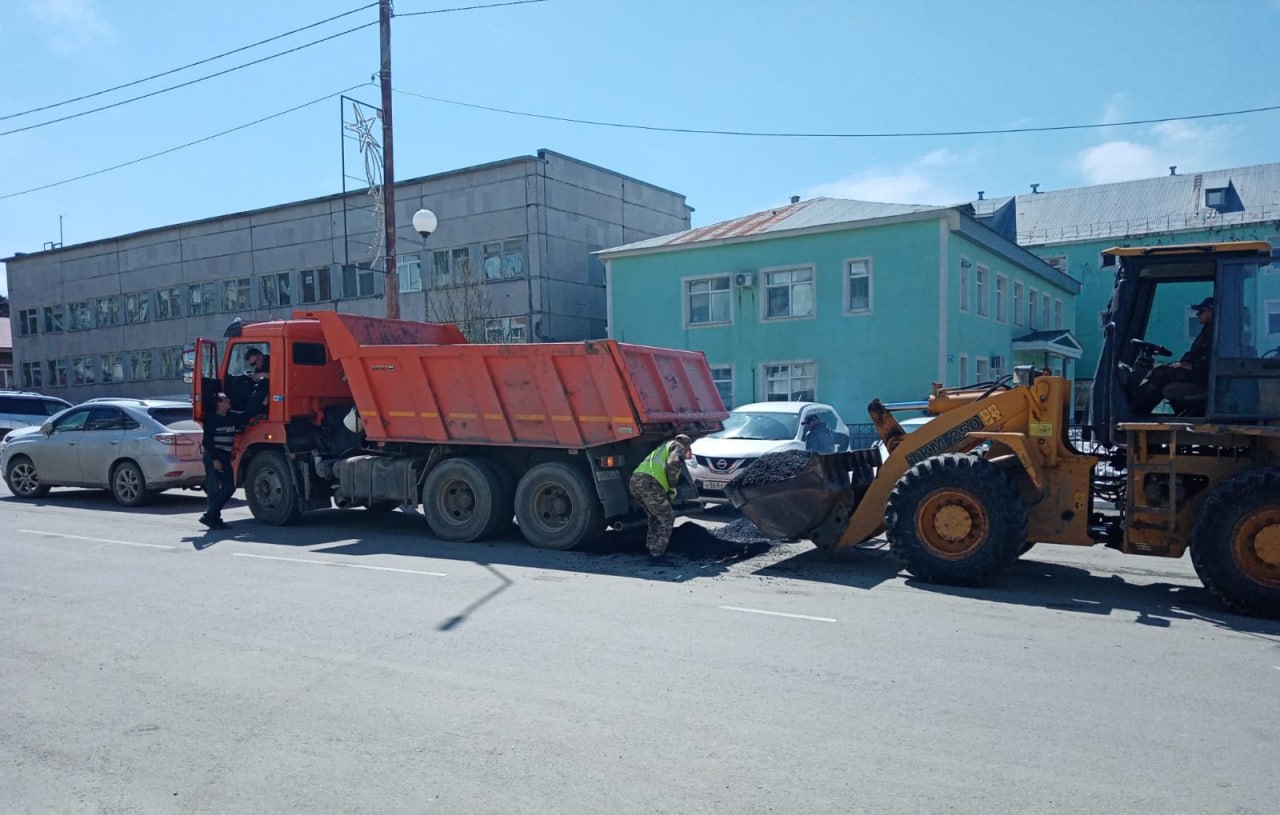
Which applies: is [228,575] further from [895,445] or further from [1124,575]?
[1124,575]

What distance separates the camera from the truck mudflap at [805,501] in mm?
9203

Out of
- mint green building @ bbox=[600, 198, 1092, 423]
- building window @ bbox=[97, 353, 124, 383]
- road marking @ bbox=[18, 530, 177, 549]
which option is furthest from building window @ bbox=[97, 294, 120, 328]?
road marking @ bbox=[18, 530, 177, 549]

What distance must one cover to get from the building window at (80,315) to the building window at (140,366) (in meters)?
3.70

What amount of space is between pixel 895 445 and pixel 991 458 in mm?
1026

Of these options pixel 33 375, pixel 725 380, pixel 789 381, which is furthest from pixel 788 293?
pixel 33 375

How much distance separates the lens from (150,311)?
41.3 m

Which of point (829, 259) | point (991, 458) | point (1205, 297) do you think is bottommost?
point (991, 458)

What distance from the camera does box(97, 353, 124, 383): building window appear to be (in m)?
43.0

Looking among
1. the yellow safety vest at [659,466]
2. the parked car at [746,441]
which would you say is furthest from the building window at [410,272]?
the yellow safety vest at [659,466]

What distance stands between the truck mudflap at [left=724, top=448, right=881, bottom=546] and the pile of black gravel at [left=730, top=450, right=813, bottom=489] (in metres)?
0.02

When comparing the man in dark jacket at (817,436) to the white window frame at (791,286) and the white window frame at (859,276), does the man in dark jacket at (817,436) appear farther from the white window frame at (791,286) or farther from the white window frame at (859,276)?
the white window frame at (791,286)

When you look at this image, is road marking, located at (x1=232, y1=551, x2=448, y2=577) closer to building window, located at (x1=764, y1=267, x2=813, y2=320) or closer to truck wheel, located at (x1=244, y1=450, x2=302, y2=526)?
truck wheel, located at (x1=244, y1=450, x2=302, y2=526)

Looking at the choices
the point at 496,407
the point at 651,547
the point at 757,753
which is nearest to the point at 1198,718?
the point at 757,753

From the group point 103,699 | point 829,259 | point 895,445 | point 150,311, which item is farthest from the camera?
point 150,311
